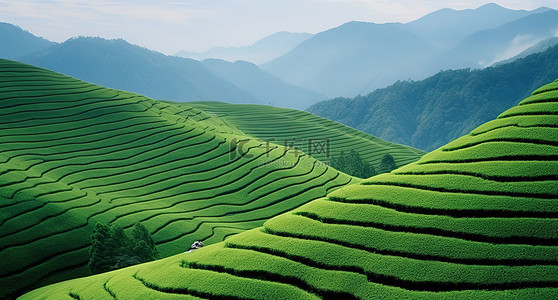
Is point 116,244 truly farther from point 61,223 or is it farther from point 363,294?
point 363,294

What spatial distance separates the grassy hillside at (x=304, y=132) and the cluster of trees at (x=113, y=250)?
50.2 meters

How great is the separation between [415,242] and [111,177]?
33.1m

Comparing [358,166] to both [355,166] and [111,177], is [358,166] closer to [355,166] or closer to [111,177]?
[355,166]

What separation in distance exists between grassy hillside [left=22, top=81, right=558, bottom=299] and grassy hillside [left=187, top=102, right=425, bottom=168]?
185 feet

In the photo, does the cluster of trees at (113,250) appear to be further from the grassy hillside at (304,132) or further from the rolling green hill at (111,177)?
the grassy hillside at (304,132)

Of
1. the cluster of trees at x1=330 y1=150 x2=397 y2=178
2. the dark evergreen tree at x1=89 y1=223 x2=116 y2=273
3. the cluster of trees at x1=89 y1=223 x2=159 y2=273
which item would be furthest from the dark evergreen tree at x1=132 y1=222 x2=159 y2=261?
the cluster of trees at x1=330 y1=150 x2=397 y2=178

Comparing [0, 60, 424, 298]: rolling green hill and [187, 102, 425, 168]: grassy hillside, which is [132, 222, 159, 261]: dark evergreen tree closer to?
[0, 60, 424, 298]: rolling green hill

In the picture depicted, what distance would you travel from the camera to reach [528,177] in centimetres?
1387

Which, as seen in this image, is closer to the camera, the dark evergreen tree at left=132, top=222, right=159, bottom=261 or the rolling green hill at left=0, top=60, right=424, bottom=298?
the dark evergreen tree at left=132, top=222, right=159, bottom=261

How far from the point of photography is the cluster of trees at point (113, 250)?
77.7ft

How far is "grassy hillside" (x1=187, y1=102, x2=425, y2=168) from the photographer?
77000 mm

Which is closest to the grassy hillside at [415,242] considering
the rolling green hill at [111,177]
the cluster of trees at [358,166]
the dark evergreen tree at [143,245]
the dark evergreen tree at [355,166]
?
the dark evergreen tree at [143,245]

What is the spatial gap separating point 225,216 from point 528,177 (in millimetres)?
25631

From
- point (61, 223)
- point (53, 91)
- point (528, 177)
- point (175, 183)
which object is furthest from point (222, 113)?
point (528, 177)
